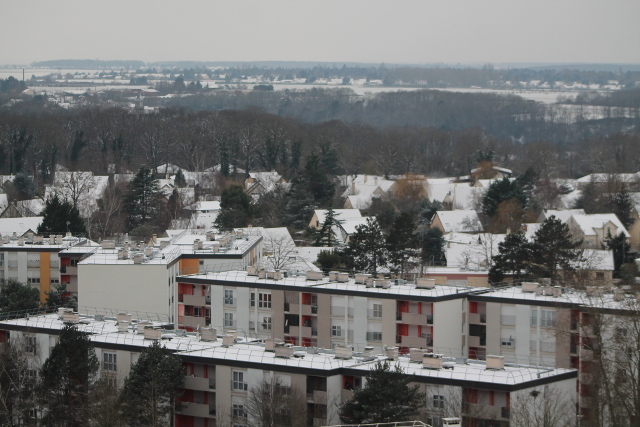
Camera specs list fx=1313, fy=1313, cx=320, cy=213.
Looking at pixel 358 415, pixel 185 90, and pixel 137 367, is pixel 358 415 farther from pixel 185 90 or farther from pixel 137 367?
pixel 185 90

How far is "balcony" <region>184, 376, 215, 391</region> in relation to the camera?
20.4 meters

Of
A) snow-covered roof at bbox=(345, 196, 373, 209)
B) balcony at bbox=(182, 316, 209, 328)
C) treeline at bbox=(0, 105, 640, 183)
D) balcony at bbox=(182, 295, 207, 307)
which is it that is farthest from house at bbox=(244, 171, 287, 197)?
balcony at bbox=(182, 316, 209, 328)

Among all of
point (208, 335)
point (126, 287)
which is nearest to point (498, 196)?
point (126, 287)

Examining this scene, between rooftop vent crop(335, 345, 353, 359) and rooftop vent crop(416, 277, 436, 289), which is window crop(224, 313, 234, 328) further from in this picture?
rooftop vent crop(335, 345, 353, 359)

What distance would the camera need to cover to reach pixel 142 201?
48.5 m

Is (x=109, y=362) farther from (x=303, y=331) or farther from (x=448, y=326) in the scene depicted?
(x=448, y=326)

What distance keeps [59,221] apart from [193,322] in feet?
44.6

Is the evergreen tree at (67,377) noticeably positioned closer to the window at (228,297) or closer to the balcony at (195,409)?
the balcony at (195,409)

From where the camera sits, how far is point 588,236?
43.6m

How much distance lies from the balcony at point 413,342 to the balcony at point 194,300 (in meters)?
4.48

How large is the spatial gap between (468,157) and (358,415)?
183 feet

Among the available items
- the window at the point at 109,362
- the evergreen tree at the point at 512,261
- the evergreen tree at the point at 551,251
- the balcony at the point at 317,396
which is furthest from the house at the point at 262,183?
the balcony at the point at 317,396

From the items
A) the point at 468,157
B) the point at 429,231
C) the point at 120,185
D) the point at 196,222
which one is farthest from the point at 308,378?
the point at 468,157

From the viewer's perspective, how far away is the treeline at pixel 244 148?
66.9 meters
